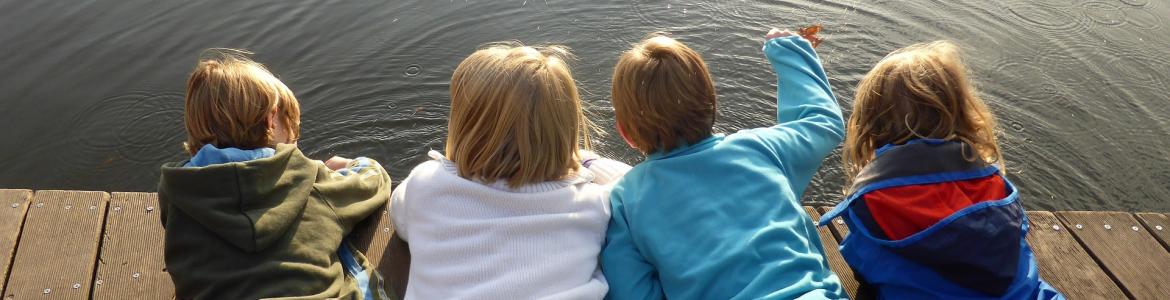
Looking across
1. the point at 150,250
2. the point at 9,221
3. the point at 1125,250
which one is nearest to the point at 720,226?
the point at 1125,250

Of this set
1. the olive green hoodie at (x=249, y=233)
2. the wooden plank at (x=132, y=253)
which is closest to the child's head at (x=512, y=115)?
the olive green hoodie at (x=249, y=233)

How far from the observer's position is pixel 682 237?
2467 millimetres

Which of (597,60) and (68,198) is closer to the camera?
(68,198)

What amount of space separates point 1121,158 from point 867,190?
3.04 m

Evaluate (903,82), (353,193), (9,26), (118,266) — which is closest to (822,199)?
(903,82)

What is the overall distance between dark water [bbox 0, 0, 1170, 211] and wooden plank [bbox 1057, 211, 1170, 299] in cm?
94

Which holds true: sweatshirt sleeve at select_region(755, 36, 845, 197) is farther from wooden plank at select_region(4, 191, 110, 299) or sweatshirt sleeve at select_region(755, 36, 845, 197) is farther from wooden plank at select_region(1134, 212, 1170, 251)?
wooden plank at select_region(4, 191, 110, 299)

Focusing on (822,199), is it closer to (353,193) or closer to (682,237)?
(682,237)

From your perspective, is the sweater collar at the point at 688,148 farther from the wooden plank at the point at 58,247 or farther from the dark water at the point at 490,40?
the wooden plank at the point at 58,247

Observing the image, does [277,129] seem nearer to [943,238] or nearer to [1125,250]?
[943,238]

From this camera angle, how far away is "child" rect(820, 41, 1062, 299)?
92.6 inches

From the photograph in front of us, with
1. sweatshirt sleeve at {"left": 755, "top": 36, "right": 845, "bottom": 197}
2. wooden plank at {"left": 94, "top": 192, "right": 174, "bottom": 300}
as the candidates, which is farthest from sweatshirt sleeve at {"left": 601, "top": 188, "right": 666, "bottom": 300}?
wooden plank at {"left": 94, "top": 192, "right": 174, "bottom": 300}

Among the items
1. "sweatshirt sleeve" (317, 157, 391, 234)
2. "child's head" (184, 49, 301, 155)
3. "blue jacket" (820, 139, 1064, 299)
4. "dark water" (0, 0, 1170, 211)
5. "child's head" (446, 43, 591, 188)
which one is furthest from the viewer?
"dark water" (0, 0, 1170, 211)

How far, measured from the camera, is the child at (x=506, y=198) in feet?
7.94
